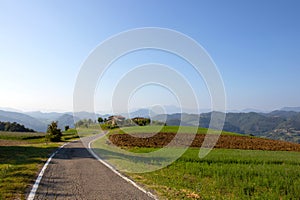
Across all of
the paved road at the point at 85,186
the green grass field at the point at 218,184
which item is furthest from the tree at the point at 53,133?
the green grass field at the point at 218,184

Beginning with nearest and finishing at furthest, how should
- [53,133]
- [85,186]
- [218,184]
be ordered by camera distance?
[85,186] → [218,184] → [53,133]

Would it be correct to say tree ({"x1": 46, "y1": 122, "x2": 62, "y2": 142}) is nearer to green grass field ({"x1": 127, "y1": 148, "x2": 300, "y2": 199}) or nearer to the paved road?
the paved road

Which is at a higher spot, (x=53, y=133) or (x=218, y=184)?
(x=53, y=133)

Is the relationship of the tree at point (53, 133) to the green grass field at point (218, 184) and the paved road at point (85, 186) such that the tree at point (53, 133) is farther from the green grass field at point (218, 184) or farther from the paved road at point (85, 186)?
the green grass field at point (218, 184)

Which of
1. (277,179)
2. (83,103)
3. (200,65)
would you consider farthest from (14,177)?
(200,65)


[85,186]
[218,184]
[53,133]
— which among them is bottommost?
[218,184]

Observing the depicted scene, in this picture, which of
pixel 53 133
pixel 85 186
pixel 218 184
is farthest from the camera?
pixel 53 133

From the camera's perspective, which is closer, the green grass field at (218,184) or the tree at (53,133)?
the green grass field at (218,184)

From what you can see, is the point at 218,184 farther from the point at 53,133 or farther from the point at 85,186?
the point at 53,133

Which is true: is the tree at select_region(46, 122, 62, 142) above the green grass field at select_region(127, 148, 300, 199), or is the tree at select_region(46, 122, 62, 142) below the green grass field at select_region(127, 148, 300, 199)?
above

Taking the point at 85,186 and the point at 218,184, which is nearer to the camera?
the point at 85,186

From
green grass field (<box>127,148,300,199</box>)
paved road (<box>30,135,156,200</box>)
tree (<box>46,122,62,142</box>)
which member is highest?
tree (<box>46,122,62,142</box>)

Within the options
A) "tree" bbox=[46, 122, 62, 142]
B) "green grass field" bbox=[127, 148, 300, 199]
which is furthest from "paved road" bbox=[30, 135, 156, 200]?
"tree" bbox=[46, 122, 62, 142]

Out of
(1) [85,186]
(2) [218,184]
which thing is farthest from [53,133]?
(2) [218,184]
